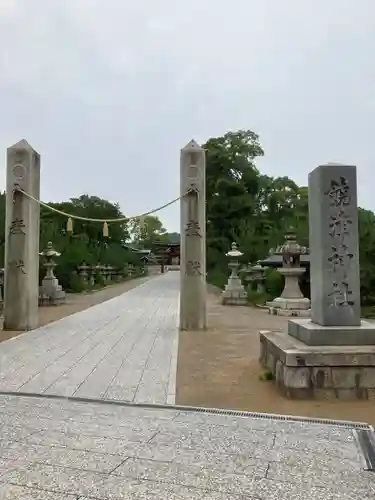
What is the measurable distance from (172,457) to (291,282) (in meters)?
11.4

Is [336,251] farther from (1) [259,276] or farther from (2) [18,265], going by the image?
(1) [259,276]

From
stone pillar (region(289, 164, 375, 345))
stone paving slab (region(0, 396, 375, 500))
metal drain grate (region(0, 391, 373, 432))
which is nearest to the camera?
stone paving slab (region(0, 396, 375, 500))

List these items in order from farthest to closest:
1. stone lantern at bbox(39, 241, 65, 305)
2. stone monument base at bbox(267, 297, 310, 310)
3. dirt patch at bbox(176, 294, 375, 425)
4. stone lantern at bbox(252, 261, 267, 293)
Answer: stone lantern at bbox(252, 261, 267, 293)
stone lantern at bbox(39, 241, 65, 305)
stone monument base at bbox(267, 297, 310, 310)
dirt patch at bbox(176, 294, 375, 425)

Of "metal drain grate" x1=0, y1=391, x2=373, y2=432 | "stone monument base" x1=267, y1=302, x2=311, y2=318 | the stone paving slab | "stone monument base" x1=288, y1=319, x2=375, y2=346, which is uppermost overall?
"stone monument base" x1=288, y1=319, x2=375, y2=346

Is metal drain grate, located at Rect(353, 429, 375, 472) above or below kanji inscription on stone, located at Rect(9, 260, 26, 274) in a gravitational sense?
below

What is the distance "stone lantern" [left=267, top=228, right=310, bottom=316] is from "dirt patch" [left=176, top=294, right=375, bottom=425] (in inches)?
142

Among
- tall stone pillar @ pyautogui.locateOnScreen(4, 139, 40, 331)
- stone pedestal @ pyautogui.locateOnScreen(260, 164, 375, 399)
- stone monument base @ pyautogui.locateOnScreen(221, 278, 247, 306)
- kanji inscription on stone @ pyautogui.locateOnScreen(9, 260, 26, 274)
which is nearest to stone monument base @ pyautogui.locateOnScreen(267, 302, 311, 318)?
stone monument base @ pyautogui.locateOnScreen(221, 278, 247, 306)

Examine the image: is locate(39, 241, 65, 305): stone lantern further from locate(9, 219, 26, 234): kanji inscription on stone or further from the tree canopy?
the tree canopy

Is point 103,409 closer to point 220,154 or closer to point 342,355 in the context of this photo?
point 342,355

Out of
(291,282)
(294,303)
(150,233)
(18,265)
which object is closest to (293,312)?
(294,303)

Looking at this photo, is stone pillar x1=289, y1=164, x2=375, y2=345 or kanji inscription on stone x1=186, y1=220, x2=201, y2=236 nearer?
stone pillar x1=289, y1=164, x2=375, y2=345

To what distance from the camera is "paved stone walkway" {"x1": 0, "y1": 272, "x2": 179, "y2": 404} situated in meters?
5.33

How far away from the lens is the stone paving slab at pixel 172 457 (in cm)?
276

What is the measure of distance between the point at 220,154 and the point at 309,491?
2912 cm
